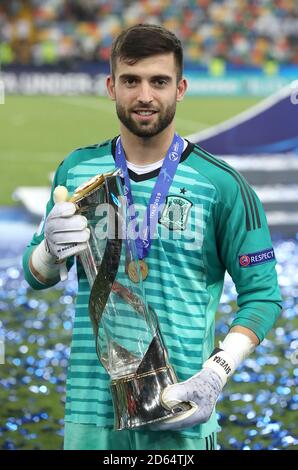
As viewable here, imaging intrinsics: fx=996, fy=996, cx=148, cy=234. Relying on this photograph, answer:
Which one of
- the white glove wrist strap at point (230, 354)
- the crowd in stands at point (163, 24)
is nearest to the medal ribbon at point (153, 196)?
the white glove wrist strap at point (230, 354)

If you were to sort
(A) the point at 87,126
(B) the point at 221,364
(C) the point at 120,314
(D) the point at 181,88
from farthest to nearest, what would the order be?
(A) the point at 87,126 < (D) the point at 181,88 < (C) the point at 120,314 < (B) the point at 221,364

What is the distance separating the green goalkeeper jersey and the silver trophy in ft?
0.30

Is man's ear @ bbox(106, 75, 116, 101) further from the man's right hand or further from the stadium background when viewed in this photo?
the stadium background

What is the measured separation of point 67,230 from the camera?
2867 millimetres

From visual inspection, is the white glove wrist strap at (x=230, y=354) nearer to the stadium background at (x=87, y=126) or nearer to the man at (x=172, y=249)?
the man at (x=172, y=249)

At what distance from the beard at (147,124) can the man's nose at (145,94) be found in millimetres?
26

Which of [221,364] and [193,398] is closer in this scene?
[193,398]

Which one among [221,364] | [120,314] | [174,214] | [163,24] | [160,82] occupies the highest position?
[163,24]

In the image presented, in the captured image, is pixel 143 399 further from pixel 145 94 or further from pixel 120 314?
pixel 145 94

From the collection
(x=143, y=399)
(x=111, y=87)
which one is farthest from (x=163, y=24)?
(x=143, y=399)

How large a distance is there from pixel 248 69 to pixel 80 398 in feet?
31.8

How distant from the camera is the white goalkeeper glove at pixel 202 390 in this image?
2.79 metres

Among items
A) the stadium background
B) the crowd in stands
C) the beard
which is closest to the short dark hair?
the beard

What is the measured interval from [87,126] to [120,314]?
9492mm
